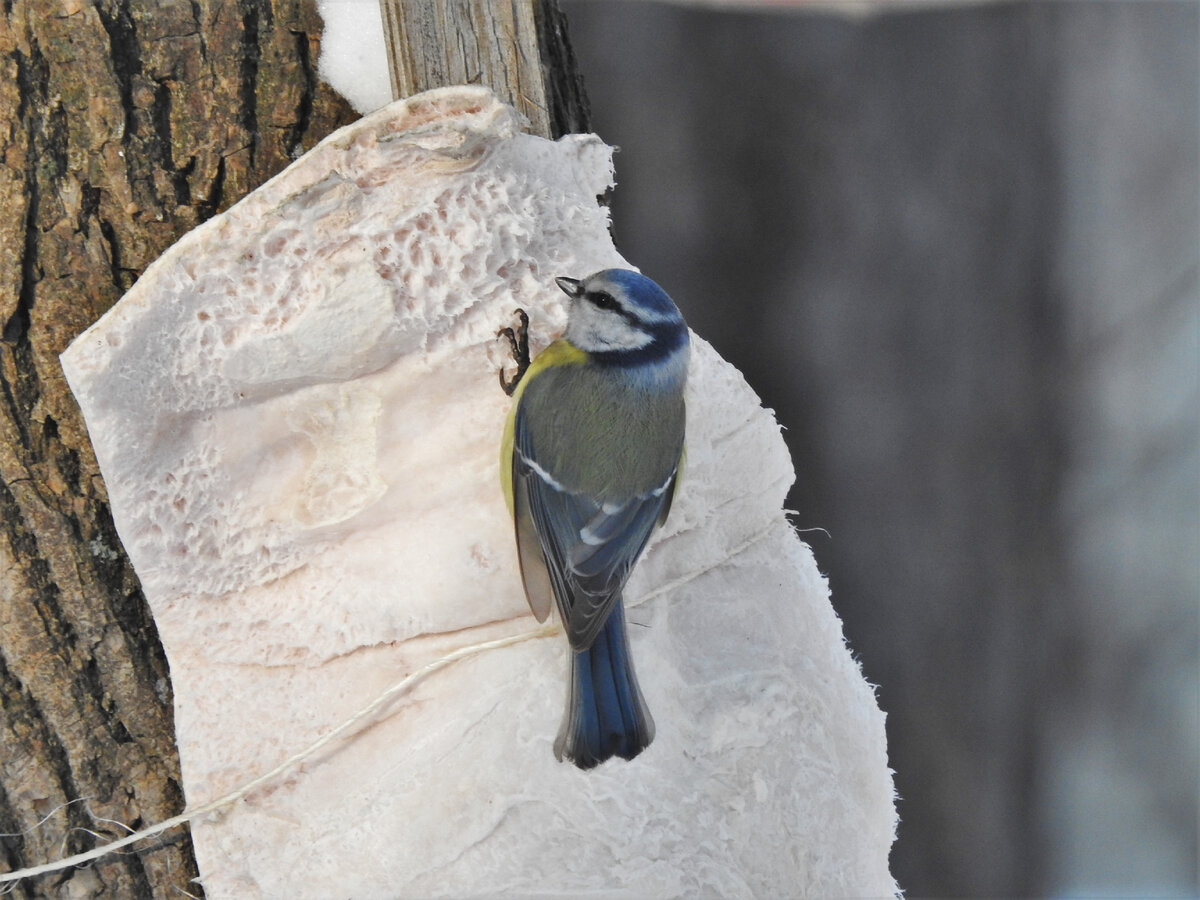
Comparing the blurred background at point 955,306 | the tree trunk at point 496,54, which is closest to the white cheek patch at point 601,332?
the tree trunk at point 496,54

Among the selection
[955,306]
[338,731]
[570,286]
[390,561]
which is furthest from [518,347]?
[955,306]

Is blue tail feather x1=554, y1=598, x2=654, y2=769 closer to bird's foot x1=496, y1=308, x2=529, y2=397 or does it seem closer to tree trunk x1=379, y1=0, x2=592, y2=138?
bird's foot x1=496, y1=308, x2=529, y2=397

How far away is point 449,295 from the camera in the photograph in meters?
0.76

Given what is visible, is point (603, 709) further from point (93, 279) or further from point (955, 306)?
point (955, 306)

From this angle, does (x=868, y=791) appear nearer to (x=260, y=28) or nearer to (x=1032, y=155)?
(x=260, y=28)

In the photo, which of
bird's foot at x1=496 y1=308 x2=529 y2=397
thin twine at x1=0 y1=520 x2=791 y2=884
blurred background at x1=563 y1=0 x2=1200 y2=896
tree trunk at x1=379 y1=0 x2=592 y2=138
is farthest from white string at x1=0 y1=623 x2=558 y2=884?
blurred background at x1=563 y1=0 x2=1200 y2=896

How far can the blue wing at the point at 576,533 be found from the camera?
706mm

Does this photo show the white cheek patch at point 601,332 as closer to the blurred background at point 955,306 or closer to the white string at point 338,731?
the white string at point 338,731

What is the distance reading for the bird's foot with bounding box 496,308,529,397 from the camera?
0.78 m

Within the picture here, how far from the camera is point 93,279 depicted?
0.79m

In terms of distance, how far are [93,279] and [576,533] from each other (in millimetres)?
414

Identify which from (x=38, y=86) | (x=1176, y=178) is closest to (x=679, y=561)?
(x=38, y=86)

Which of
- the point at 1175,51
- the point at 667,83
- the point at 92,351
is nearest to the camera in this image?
the point at 92,351

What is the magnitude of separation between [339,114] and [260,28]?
0.08 metres
